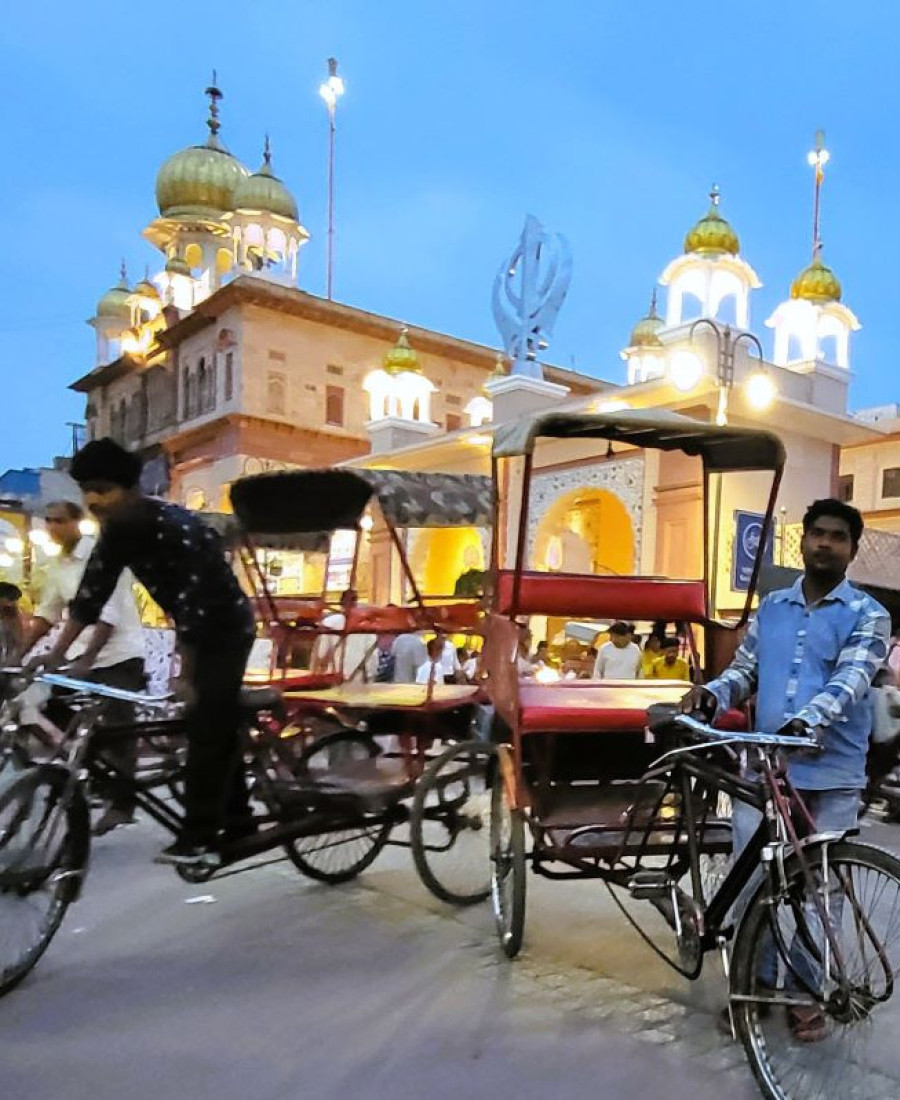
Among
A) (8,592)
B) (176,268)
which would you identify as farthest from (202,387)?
(8,592)

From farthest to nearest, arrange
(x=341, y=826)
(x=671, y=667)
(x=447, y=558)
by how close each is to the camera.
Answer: (x=447, y=558) < (x=671, y=667) < (x=341, y=826)

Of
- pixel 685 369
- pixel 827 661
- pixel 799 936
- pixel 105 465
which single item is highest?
pixel 685 369

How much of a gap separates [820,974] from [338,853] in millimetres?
3417

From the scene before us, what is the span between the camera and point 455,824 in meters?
5.55

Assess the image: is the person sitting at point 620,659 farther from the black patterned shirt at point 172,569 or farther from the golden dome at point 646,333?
the golden dome at point 646,333

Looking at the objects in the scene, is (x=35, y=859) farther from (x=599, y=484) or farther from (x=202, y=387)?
(x=202, y=387)

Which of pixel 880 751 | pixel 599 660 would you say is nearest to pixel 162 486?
pixel 599 660

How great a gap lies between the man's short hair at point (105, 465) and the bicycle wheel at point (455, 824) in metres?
2.17

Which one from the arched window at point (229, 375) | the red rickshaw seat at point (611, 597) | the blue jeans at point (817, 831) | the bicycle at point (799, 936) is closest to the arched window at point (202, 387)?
the arched window at point (229, 375)

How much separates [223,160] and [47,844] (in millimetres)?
38407

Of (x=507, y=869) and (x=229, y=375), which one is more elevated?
(x=229, y=375)

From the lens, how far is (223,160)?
38500 millimetres

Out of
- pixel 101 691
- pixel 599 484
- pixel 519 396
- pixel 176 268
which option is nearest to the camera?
pixel 101 691

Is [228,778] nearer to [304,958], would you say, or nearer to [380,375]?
[304,958]
